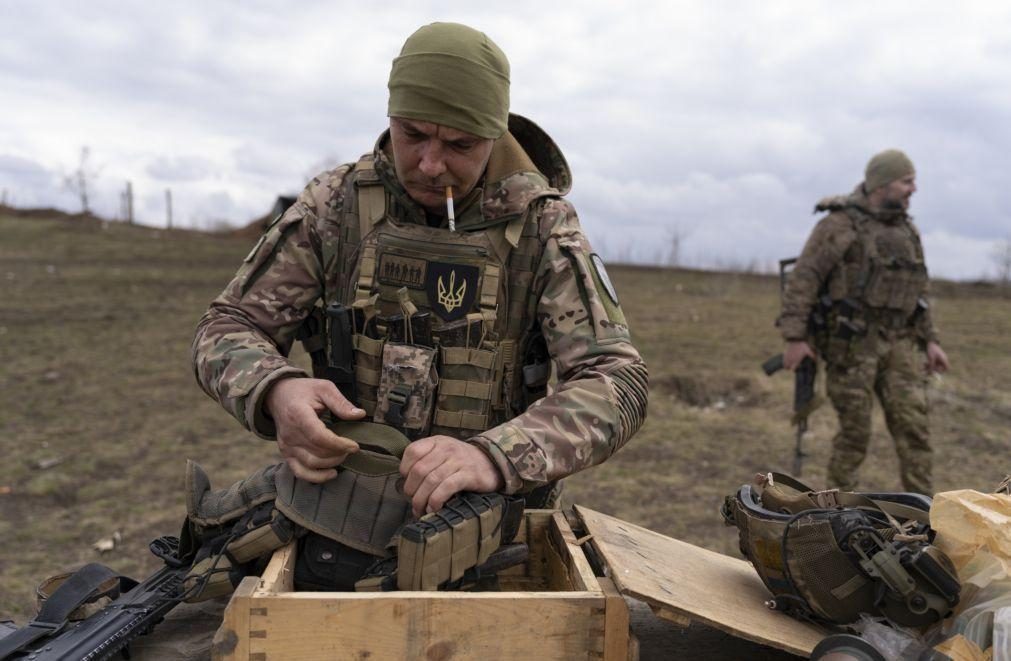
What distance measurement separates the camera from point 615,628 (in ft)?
5.53

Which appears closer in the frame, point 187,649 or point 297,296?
point 187,649

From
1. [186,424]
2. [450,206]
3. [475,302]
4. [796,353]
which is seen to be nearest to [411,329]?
[475,302]

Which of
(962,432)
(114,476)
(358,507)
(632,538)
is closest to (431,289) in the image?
(358,507)

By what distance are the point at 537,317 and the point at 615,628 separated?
38.1 inches

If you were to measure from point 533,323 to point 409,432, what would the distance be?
0.48m

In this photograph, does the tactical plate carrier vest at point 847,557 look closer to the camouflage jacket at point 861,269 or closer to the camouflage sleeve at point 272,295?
the camouflage sleeve at point 272,295

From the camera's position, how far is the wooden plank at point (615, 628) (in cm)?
169

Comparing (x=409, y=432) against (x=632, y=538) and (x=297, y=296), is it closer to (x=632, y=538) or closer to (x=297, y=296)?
(x=297, y=296)

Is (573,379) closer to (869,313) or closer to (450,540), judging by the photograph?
(450,540)

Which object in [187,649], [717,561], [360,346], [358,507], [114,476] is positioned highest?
[360,346]

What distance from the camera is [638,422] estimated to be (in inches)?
85.1

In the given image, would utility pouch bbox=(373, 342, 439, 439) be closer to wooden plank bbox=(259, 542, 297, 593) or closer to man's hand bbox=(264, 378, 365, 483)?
man's hand bbox=(264, 378, 365, 483)

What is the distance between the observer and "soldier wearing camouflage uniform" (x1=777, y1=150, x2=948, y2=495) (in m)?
5.76

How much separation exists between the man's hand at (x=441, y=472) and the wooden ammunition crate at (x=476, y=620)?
9.1 inches
